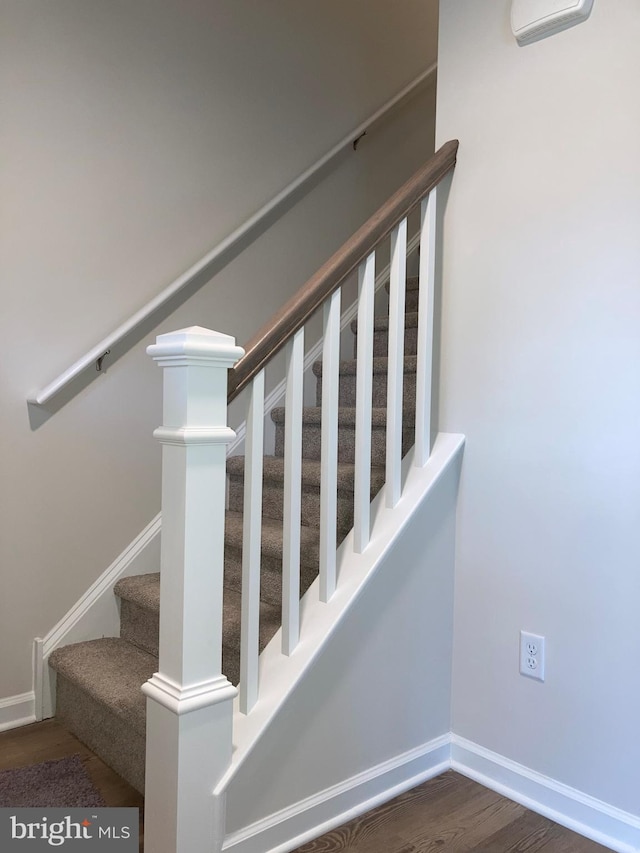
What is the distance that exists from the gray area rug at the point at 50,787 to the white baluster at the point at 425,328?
1.22 m

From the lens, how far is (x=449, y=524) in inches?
78.6

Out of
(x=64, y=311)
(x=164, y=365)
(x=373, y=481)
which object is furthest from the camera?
(x=64, y=311)

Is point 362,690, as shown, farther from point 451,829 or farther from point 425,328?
point 425,328

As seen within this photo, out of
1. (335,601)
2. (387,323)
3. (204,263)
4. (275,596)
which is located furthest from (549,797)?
(204,263)

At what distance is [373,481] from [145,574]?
3.03ft

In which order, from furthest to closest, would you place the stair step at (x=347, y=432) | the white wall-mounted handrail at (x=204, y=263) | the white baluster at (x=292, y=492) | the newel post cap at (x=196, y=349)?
the stair step at (x=347, y=432) < the white wall-mounted handrail at (x=204, y=263) < the white baluster at (x=292, y=492) < the newel post cap at (x=196, y=349)

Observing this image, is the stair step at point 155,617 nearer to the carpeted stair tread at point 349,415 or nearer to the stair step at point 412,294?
the carpeted stair tread at point 349,415

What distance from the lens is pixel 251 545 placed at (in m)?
1.54

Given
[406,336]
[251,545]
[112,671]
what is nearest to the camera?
[251,545]

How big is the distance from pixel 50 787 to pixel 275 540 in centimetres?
86

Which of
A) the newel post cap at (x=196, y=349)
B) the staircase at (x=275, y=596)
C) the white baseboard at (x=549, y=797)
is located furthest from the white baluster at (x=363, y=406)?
the white baseboard at (x=549, y=797)

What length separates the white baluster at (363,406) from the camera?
1.77 m

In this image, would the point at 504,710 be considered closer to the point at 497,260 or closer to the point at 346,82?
the point at 497,260

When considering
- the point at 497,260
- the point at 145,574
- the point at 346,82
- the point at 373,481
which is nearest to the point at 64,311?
the point at 145,574
